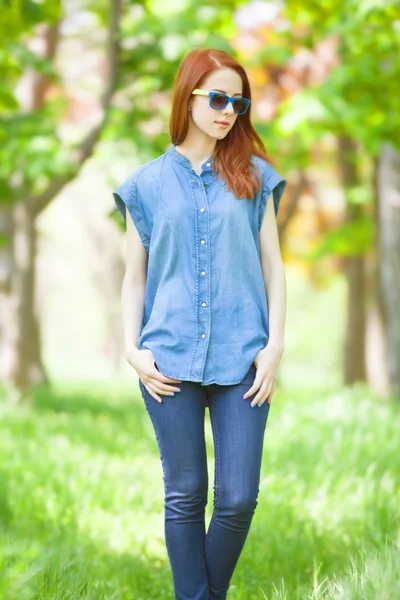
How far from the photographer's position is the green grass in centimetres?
292

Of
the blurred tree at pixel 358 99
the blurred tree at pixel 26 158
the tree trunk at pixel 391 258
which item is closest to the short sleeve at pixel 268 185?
the blurred tree at pixel 358 99

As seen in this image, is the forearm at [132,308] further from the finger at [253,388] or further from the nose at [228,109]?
the nose at [228,109]

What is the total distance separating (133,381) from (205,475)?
12111 millimetres

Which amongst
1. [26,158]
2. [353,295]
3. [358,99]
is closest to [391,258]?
[358,99]

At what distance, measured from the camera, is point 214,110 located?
2729 millimetres

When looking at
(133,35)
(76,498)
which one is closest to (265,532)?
(76,498)

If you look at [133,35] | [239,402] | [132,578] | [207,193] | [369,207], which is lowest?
[132,578]

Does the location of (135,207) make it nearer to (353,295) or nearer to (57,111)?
(57,111)

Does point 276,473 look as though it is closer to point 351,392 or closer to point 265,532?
point 265,532

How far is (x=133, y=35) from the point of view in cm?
763

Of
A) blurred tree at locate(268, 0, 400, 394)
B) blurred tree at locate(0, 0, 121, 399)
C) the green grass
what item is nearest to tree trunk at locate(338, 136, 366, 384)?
blurred tree at locate(268, 0, 400, 394)

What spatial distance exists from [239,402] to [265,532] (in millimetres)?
1469

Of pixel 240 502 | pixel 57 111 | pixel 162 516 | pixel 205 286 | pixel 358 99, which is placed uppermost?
pixel 57 111

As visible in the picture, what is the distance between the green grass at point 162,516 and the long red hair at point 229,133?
133 centimetres
